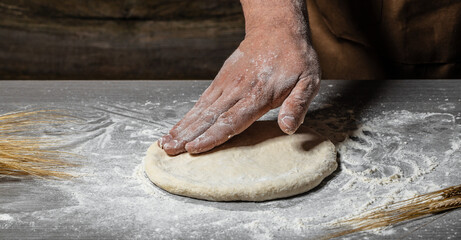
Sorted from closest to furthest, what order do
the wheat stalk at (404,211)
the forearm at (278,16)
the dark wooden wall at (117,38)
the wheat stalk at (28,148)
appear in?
the wheat stalk at (404,211) → the wheat stalk at (28,148) → the forearm at (278,16) → the dark wooden wall at (117,38)

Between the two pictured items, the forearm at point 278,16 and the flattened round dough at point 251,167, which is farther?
the forearm at point 278,16

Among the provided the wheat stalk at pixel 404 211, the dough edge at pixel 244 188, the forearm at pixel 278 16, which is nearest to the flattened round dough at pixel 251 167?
the dough edge at pixel 244 188

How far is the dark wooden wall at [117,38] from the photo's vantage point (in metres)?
2.89

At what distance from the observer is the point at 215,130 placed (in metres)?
1.31

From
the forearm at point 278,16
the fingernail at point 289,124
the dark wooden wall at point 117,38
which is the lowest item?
the dark wooden wall at point 117,38

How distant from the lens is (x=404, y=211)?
1.06 m

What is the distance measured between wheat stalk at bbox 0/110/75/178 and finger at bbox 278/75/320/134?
0.57 meters

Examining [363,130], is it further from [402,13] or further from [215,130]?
[402,13]

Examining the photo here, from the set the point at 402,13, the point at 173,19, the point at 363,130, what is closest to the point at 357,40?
the point at 402,13

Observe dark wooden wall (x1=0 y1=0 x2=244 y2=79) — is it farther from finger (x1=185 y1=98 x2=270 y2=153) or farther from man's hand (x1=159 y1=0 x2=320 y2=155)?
finger (x1=185 y1=98 x2=270 y2=153)

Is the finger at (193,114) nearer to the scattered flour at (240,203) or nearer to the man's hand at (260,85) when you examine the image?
the man's hand at (260,85)

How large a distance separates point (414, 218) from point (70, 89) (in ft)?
4.65

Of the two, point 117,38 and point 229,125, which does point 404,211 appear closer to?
point 229,125

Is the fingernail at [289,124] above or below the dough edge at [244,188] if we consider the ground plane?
above
